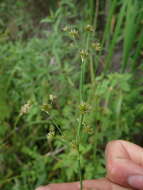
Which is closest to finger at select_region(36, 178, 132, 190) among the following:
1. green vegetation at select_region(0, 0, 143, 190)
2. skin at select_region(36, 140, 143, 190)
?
skin at select_region(36, 140, 143, 190)

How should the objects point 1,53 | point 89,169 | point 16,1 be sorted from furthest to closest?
point 16,1 → point 1,53 → point 89,169

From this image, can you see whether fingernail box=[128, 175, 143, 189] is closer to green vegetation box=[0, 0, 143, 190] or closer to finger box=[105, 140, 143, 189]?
finger box=[105, 140, 143, 189]

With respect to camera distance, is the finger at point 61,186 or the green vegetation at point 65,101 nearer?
the finger at point 61,186

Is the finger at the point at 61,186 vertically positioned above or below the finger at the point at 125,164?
below

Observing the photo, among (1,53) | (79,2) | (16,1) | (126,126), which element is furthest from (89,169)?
(16,1)

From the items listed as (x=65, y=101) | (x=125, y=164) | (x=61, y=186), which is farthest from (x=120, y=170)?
(x=65, y=101)

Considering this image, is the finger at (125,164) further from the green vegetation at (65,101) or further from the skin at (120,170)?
the green vegetation at (65,101)

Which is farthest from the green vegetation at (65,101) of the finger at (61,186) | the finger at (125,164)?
the finger at (61,186)

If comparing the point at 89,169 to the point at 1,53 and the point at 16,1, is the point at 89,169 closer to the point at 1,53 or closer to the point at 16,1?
the point at 1,53
